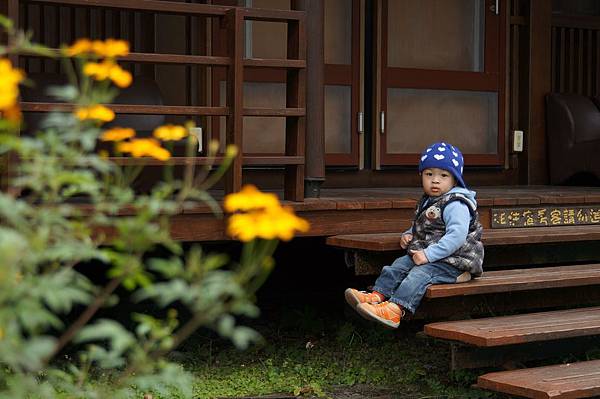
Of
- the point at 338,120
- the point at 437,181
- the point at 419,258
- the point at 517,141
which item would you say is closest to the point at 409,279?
the point at 419,258

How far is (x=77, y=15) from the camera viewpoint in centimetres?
667

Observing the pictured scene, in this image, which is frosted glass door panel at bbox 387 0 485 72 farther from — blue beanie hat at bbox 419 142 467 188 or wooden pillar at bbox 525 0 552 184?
blue beanie hat at bbox 419 142 467 188

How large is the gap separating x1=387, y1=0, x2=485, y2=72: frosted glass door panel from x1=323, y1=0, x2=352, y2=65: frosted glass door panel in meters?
0.30

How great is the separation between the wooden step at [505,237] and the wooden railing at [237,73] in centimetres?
32

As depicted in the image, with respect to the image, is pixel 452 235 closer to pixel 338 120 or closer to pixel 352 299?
pixel 352 299

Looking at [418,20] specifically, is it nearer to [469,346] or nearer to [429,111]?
[429,111]

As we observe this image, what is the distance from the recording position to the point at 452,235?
4805mm

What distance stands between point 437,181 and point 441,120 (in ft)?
9.27

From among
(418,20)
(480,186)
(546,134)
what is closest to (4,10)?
(418,20)

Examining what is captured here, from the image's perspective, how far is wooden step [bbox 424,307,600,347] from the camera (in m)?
4.50

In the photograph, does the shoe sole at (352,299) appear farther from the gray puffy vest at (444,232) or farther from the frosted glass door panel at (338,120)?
the frosted glass door panel at (338,120)

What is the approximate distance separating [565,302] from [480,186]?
8.14 feet

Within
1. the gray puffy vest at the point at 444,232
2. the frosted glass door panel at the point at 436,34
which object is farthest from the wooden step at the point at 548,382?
the frosted glass door panel at the point at 436,34

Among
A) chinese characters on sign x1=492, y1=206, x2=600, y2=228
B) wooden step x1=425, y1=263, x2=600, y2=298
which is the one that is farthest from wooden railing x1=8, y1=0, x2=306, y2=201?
chinese characters on sign x1=492, y1=206, x2=600, y2=228
